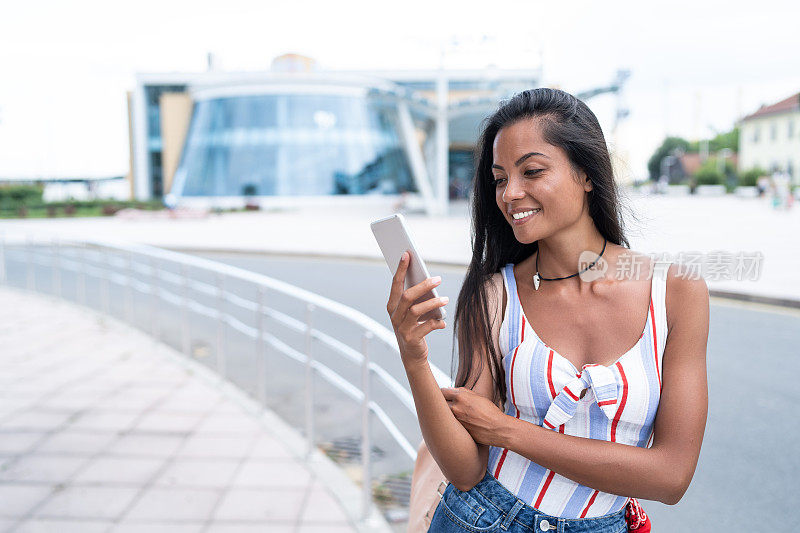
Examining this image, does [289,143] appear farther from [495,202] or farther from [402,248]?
[402,248]

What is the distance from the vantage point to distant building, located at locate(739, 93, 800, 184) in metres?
39.8

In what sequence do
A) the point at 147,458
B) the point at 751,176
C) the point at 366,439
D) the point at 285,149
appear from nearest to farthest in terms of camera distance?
the point at 366,439 < the point at 147,458 < the point at 285,149 < the point at 751,176

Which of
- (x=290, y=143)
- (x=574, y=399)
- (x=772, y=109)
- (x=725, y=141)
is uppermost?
(x=772, y=109)

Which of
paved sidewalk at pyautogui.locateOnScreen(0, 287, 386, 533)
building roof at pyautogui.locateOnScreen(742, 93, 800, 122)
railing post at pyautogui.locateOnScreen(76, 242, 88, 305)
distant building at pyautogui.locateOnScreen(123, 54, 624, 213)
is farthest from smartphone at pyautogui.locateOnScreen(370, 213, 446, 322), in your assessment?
building roof at pyautogui.locateOnScreen(742, 93, 800, 122)

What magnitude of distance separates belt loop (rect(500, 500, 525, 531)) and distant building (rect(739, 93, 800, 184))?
41001 mm

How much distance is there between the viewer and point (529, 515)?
1.29 m

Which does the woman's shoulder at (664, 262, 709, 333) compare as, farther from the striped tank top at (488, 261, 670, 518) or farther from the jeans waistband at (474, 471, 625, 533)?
the jeans waistband at (474, 471, 625, 533)

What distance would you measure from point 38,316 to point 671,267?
28.7 feet

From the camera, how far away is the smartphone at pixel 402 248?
47.1 inches

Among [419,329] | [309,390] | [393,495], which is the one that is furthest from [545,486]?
[309,390]

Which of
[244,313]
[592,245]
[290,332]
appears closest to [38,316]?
[244,313]

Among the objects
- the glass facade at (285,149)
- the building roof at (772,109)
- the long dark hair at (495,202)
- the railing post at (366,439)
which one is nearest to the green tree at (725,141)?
the building roof at (772,109)

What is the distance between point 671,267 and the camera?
127 cm

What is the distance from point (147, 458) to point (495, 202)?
127 inches
